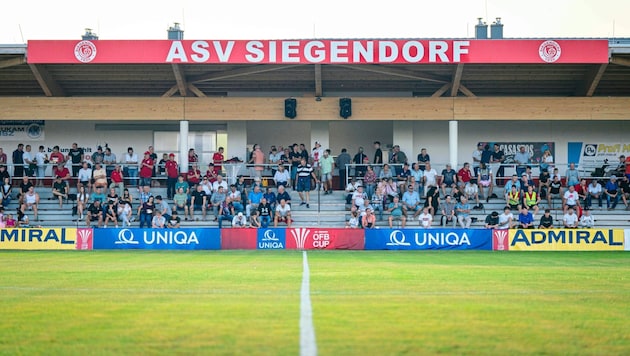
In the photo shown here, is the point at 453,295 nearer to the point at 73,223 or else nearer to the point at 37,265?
the point at 37,265

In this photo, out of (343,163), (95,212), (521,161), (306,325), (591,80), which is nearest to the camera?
(306,325)

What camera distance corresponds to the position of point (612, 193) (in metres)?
32.3

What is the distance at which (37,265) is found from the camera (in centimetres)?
1872

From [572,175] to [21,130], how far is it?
23.4 meters

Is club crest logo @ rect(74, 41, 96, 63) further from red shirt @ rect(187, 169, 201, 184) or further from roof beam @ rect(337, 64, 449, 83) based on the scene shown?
roof beam @ rect(337, 64, 449, 83)

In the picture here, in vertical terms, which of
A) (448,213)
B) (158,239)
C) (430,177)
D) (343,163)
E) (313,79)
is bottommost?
(158,239)

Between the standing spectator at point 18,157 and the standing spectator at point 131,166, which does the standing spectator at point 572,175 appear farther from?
the standing spectator at point 18,157

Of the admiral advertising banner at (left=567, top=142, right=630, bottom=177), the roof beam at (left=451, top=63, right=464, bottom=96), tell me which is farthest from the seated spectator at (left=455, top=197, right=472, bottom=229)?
the admiral advertising banner at (left=567, top=142, right=630, bottom=177)

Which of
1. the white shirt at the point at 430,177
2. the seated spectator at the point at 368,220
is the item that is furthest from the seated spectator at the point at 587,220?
the seated spectator at the point at 368,220

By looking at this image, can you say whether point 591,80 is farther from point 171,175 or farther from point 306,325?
point 306,325

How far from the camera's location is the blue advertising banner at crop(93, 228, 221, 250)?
27.7 m

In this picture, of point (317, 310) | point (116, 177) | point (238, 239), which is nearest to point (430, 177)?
point (238, 239)

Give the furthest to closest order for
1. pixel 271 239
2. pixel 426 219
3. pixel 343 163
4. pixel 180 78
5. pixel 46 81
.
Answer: pixel 343 163, pixel 46 81, pixel 180 78, pixel 426 219, pixel 271 239

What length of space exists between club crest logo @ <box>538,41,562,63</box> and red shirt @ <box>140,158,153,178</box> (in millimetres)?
15452
